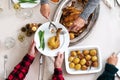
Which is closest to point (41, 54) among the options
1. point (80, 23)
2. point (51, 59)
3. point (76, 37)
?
point (51, 59)

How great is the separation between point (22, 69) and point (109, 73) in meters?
0.34

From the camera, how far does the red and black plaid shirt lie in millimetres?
1284

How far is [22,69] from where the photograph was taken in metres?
1.29

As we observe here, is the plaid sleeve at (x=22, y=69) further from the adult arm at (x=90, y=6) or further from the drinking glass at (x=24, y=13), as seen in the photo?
the adult arm at (x=90, y=6)

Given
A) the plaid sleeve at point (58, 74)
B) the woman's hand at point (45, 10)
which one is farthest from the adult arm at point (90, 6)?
the plaid sleeve at point (58, 74)

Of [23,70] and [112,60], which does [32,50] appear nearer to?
[23,70]

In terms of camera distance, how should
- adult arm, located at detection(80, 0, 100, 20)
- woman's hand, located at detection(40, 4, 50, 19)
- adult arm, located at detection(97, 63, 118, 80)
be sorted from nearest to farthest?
adult arm, located at detection(80, 0, 100, 20), woman's hand, located at detection(40, 4, 50, 19), adult arm, located at detection(97, 63, 118, 80)

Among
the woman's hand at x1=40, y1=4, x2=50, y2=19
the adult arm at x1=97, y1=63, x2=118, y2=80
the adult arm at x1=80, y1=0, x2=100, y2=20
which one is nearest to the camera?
the adult arm at x1=80, y1=0, x2=100, y2=20

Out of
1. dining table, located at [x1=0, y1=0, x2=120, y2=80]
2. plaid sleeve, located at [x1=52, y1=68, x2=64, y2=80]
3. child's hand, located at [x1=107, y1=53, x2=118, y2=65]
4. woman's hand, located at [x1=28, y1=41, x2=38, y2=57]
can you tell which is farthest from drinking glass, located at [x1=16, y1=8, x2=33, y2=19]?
child's hand, located at [x1=107, y1=53, x2=118, y2=65]

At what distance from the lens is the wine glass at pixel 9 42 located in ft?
4.25

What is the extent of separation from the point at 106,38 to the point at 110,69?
13 centimetres

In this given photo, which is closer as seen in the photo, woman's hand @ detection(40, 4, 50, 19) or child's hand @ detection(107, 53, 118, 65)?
woman's hand @ detection(40, 4, 50, 19)

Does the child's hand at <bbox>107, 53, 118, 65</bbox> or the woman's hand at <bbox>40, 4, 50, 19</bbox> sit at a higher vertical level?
the woman's hand at <bbox>40, 4, 50, 19</bbox>

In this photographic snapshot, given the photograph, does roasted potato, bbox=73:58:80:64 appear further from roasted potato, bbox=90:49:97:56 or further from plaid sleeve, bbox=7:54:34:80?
plaid sleeve, bbox=7:54:34:80
